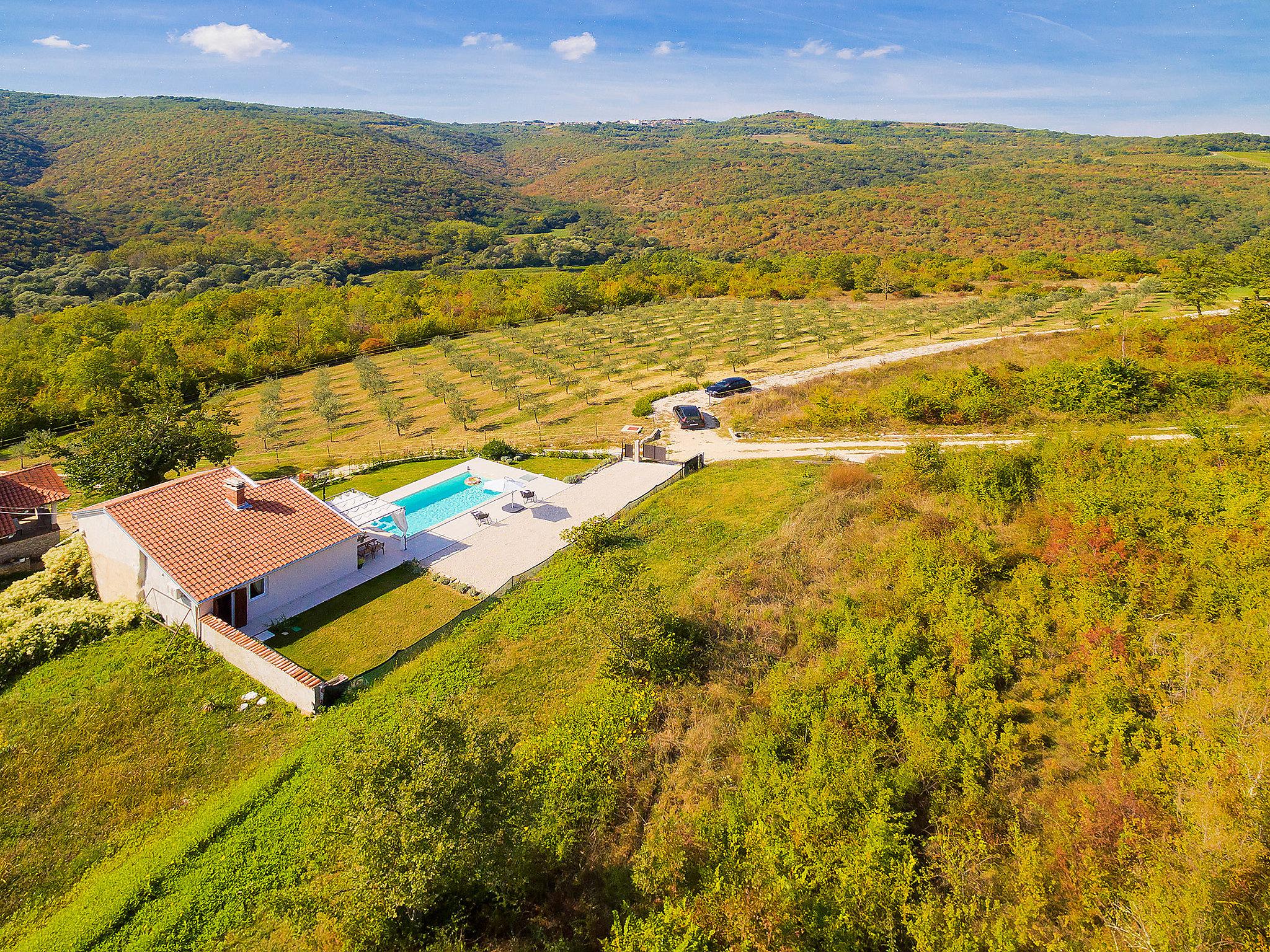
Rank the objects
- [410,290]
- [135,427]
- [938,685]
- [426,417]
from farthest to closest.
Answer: [410,290] → [426,417] → [135,427] → [938,685]

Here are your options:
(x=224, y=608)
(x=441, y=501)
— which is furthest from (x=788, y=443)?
(x=224, y=608)

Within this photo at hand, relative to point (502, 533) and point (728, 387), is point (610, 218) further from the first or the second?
point (502, 533)

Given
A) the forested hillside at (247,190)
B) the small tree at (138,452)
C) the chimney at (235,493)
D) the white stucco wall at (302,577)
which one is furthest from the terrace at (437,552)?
the forested hillside at (247,190)

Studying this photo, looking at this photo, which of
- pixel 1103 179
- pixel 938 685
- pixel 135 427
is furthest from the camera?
pixel 1103 179

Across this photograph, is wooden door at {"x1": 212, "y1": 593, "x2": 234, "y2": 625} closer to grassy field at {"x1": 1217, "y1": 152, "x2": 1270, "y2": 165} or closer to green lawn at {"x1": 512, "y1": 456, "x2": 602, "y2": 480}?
green lawn at {"x1": 512, "y1": 456, "x2": 602, "y2": 480}

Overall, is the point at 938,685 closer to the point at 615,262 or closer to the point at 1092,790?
the point at 1092,790

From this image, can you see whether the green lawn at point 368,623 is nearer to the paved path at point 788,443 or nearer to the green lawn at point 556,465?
the green lawn at point 556,465

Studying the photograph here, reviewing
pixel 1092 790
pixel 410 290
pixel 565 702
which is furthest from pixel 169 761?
pixel 410 290
